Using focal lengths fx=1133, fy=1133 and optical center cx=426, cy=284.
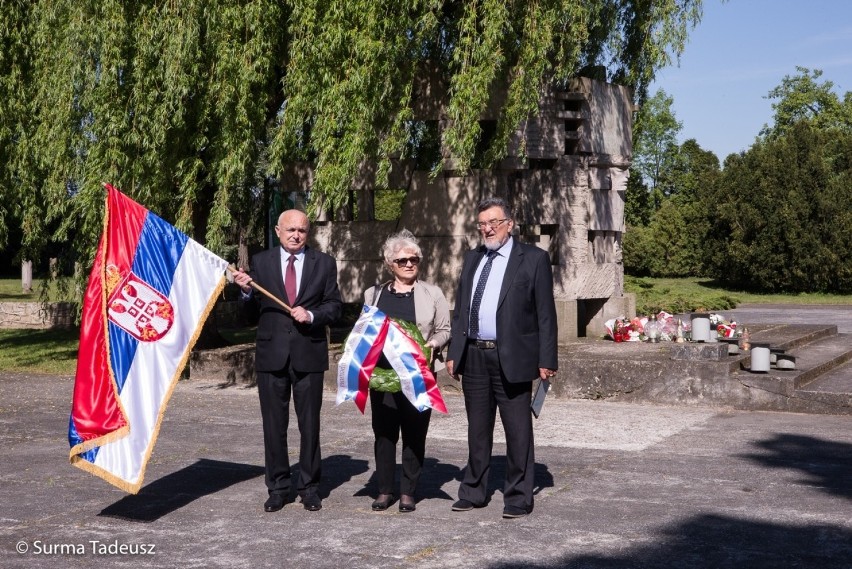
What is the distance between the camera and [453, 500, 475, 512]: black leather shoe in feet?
22.7

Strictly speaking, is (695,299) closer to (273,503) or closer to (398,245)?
(398,245)

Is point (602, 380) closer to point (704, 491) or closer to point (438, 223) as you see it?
point (438, 223)

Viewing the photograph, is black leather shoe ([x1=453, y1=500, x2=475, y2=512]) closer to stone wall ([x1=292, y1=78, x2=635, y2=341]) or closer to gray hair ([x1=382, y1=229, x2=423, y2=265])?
gray hair ([x1=382, y1=229, x2=423, y2=265])

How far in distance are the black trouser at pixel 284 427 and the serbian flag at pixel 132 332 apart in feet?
1.97

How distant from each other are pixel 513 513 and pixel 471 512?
1.01 ft

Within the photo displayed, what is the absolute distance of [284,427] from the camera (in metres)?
7.11

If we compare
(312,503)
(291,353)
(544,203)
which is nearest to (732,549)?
(312,503)

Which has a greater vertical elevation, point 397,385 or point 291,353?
point 291,353

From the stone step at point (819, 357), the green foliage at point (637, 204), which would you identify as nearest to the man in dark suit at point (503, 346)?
the stone step at point (819, 357)

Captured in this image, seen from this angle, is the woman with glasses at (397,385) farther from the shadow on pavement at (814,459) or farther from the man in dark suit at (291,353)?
the shadow on pavement at (814,459)

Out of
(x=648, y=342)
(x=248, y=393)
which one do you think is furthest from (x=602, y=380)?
(x=248, y=393)

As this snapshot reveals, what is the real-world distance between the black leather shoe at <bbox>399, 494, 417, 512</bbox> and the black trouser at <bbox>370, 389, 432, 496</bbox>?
3cm

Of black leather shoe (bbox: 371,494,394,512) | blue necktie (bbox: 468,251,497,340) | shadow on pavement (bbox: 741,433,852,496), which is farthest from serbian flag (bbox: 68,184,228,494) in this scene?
shadow on pavement (bbox: 741,433,852,496)

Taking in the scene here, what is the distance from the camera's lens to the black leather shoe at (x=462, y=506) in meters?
6.93
